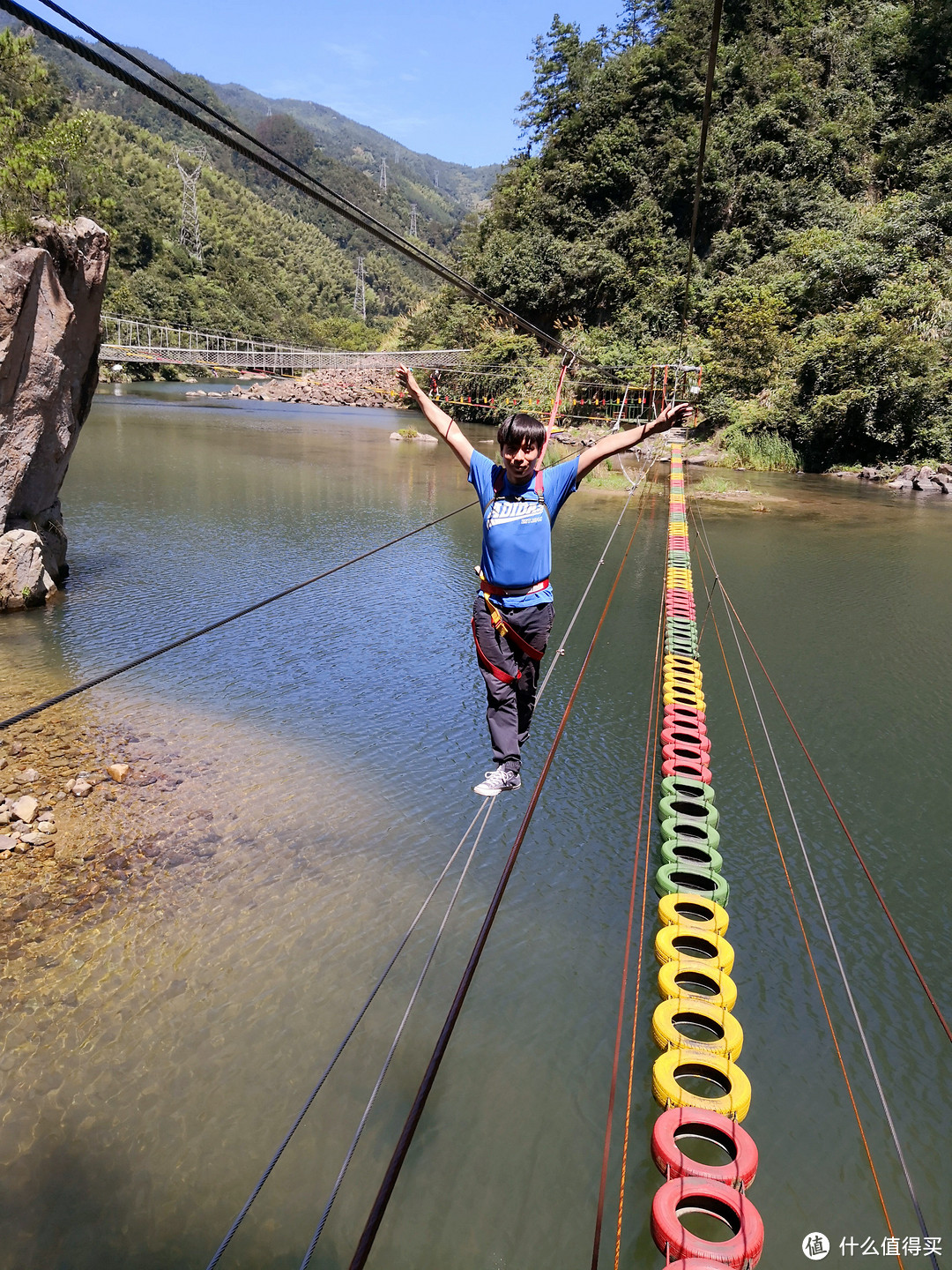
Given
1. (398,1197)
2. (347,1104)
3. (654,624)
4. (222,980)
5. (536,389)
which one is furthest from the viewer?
(536,389)

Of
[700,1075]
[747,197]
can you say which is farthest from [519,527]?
[747,197]

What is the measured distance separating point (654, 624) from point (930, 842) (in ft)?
17.3

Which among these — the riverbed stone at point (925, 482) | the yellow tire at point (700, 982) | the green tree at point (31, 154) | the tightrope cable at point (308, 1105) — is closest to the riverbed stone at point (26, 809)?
the tightrope cable at point (308, 1105)

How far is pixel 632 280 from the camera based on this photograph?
34531 mm

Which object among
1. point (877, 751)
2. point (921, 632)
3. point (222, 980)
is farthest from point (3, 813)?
point (921, 632)

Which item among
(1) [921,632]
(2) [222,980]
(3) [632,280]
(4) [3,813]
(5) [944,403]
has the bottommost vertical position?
(2) [222,980]

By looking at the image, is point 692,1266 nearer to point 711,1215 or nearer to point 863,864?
point 711,1215

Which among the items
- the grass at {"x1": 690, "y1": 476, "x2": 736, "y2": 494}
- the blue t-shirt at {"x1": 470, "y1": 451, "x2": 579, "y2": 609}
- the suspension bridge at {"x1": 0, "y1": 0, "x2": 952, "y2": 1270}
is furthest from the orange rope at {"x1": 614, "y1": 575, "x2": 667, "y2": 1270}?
the grass at {"x1": 690, "y1": 476, "x2": 736, "y2": 494}

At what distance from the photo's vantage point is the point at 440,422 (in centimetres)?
346

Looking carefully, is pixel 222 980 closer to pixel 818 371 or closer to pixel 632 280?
pixel 818 371

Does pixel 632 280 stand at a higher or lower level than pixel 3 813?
higher

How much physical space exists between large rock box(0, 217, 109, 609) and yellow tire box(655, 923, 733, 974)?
851cm

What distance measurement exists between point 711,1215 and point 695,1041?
2.75ft

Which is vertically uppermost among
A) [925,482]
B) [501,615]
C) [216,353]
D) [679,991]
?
[216,353]
